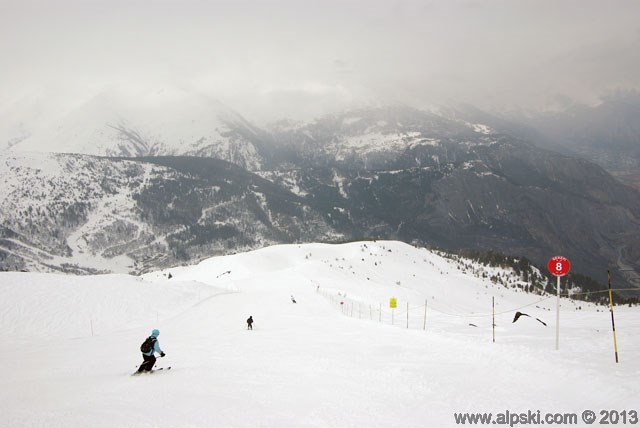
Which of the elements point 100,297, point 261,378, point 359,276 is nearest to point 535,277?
point 359,276

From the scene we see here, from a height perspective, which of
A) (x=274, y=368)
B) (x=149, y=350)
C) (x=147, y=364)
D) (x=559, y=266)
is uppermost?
(x=559, y=266)

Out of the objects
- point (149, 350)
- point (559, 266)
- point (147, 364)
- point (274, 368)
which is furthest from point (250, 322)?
point (559, 266)

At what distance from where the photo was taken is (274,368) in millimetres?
17047

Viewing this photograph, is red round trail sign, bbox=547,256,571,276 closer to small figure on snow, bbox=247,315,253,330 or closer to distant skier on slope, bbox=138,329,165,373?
distant skier on slope, bbox=138,329,165,373

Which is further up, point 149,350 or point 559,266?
point 559,266

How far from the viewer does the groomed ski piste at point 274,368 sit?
11250mm

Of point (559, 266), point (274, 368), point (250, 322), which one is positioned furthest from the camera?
point (250, 322)

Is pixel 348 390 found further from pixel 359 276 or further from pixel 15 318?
pixel 359 276

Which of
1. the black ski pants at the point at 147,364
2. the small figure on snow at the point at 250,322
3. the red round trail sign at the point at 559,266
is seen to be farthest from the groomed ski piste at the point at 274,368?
the red round trail sign at the point at 559,266

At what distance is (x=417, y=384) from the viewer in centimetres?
1416

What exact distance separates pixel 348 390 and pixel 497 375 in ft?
18.0

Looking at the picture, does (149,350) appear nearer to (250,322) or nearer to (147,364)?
(147,364)

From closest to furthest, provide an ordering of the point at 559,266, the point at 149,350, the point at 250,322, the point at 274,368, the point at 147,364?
1. the point at 149,350
2. the point at 147,364
3. the point at 274,368
4. the point at 559,266
5. the point at 250,322

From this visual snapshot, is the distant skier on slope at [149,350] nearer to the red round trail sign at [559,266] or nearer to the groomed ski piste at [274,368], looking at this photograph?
the groomed ski piste at [274,368]
